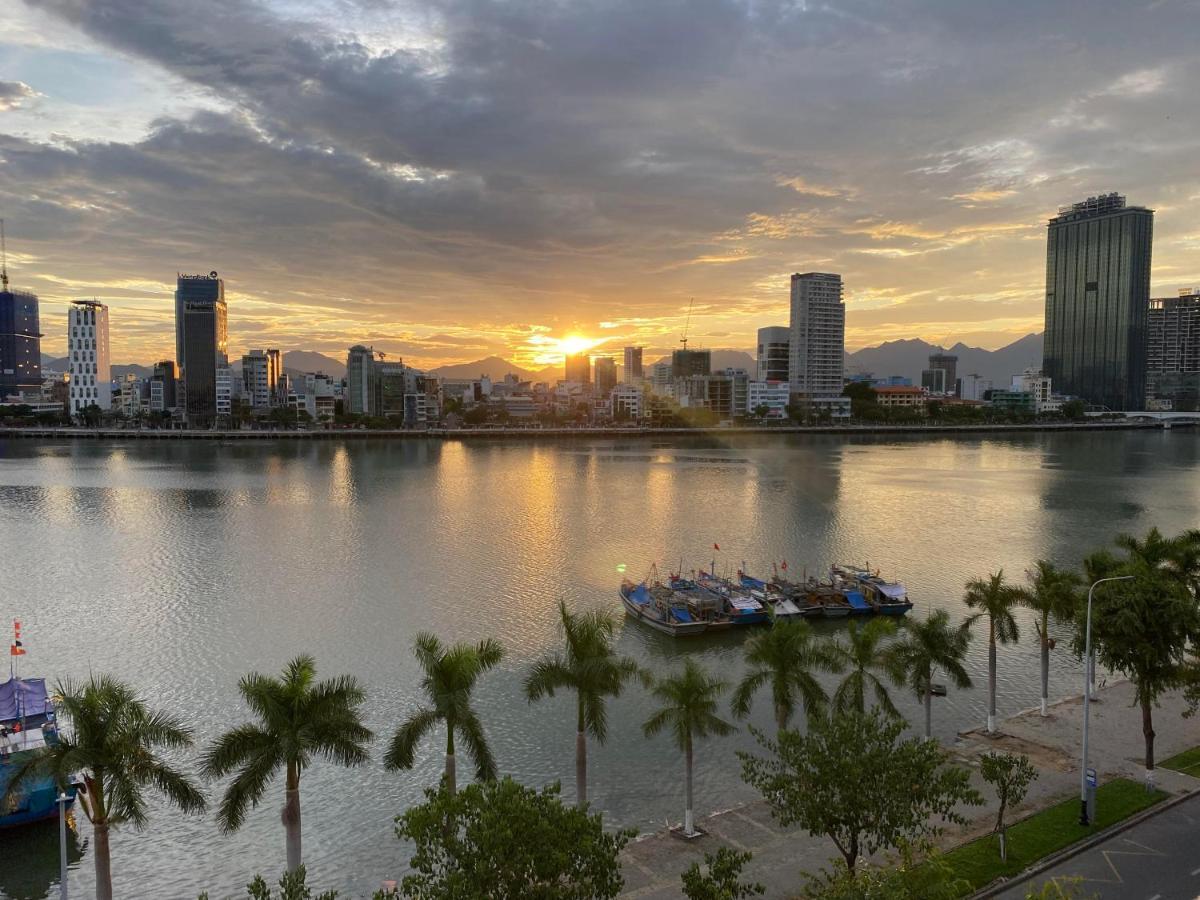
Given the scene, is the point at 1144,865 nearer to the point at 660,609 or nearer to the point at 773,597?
the point at 660,609

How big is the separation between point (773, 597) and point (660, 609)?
730cm

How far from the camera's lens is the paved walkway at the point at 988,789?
18.3 meters

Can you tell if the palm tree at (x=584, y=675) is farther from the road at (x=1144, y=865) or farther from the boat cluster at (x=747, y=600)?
the boat cluster at (x=747, y=600)

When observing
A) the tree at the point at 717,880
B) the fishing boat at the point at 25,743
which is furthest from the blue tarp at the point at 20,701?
the tree at the point at 717,880

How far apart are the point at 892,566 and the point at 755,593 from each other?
17.1 meters

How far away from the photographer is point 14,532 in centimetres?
6962

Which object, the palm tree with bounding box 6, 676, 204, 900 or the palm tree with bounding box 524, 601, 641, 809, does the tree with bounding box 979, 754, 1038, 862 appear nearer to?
the palm tree with bounding box 524, 601, 641, 809

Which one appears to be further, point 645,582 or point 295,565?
point 295,565

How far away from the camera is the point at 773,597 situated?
46750mm

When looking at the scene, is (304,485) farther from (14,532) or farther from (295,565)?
(295,565)

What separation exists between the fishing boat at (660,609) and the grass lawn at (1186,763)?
73.8 feet

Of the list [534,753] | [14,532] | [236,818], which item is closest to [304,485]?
[14,532]

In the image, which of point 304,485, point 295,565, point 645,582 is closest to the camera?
point 645,582

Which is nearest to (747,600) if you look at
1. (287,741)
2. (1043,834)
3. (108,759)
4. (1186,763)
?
(1186,763)
